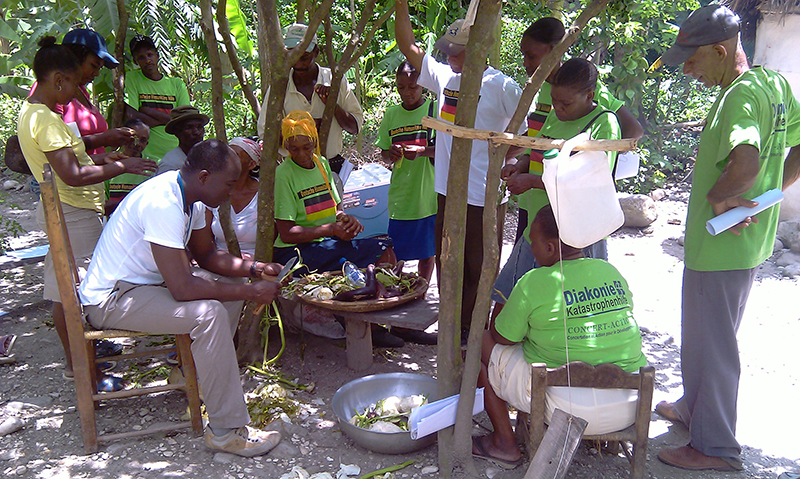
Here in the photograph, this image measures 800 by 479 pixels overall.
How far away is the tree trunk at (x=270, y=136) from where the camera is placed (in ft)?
11.3

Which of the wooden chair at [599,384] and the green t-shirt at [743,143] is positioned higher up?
the green t-shirt at [743,143]

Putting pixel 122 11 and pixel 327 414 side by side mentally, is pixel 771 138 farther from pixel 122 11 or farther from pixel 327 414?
pixel 122 11

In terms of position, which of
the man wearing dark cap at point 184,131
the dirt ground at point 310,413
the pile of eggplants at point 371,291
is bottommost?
the dirt ground at point 310,413

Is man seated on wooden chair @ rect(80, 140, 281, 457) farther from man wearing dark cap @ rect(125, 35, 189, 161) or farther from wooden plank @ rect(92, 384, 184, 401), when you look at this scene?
man wearing dark cap @ rect(125, 35, 189, 161)

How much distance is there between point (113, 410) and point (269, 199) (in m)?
1.47

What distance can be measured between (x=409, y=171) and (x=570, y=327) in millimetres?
2543

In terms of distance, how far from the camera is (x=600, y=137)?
10.5 feet

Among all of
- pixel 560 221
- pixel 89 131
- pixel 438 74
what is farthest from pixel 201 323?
pixel 438 74

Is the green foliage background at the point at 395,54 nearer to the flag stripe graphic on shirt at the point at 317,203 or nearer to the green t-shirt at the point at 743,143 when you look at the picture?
the flag stripe graphic on shirt at the point at 317,203

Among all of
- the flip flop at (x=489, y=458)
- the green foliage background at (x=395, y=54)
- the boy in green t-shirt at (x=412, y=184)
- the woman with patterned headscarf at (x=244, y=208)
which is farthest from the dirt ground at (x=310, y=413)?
the green foliage background at (x=395, y=54)

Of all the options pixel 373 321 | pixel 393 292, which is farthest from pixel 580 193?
pixel 393 292

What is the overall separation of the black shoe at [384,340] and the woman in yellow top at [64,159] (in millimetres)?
1657

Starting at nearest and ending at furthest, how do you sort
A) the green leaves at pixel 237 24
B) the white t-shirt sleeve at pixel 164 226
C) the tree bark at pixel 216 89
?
the white t-shirt sleeve at pixel 164 226 < the tree bark at pixel 216 89 < the green leaves at pixel 237 24

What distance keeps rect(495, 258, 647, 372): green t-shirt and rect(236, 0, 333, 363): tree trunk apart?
1691 millimetres
